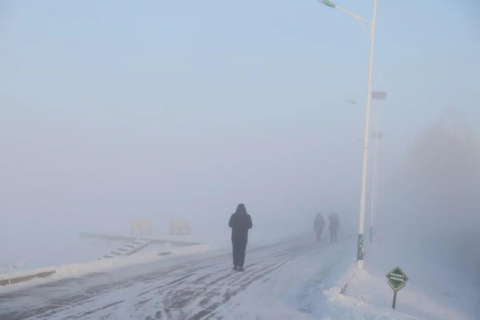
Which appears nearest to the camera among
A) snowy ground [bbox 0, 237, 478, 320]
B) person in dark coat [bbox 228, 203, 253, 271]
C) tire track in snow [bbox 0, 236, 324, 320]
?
tire track in snow [bbox 0, 236, 324, 320]

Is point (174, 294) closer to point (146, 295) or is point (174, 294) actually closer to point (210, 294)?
point (146, 295)

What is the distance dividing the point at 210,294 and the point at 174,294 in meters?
0.78

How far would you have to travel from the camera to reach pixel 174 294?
10.9 metres

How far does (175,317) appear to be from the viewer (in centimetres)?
868

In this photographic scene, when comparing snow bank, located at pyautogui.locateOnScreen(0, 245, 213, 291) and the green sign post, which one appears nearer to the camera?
the green sign post

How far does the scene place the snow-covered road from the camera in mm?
Result: 8914

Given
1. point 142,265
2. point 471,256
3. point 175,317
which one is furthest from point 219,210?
point 175,317

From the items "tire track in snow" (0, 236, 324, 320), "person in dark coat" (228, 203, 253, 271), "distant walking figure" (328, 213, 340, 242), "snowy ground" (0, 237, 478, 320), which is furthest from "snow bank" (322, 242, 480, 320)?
"distant walking figure" (328, 213, 340, 242)

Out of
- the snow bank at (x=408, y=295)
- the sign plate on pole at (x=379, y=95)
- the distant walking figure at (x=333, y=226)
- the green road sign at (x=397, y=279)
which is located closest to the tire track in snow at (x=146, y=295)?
the snow bank at (x=408, y=295)

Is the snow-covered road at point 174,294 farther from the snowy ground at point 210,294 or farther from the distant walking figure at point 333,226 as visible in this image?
the distant walking figure at point 333,226

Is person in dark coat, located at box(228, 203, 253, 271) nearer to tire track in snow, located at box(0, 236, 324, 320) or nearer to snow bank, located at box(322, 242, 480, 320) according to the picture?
tire track in snow, located at box(0, 236, 324, 320)

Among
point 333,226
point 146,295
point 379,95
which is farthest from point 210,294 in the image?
point 379,95

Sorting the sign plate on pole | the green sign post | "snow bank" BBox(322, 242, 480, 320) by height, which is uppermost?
the sign plate on pole

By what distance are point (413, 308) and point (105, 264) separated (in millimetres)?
9838
